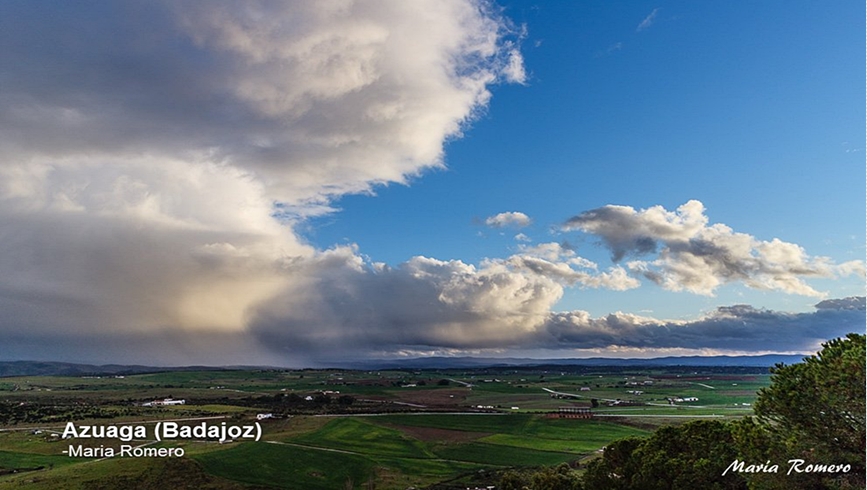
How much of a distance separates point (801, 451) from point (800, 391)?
2.82m

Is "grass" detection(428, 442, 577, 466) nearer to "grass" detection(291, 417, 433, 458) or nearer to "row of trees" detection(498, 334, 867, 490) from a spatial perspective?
"grass" detection(291, 417, 433, 458)

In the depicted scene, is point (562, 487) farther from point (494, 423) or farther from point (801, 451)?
point (494, 423)

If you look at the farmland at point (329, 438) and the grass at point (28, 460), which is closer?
the farmland at point (329, 438)

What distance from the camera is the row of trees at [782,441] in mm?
23438

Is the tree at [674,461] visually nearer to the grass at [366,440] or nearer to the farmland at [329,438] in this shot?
the farmland at [329,438]

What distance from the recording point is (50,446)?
97.8 m

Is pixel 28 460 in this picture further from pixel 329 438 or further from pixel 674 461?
pixel 674 461

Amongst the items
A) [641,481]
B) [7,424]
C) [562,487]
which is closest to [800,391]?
[641,481]

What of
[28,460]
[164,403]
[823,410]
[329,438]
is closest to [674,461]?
[823,410]

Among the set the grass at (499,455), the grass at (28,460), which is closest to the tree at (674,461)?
the grass at (499,455)

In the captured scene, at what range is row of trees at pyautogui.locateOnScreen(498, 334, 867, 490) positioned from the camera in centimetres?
2344

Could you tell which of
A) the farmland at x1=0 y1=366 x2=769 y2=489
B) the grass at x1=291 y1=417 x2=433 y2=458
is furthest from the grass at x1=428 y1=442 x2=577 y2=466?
the grass at x1=291 y1=417 x2=433 y2=458

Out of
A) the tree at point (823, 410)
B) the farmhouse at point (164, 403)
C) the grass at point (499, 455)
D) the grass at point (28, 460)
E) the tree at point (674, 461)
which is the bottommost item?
the grass at point (499, 455)

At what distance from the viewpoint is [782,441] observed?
2644cm
